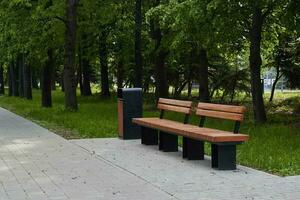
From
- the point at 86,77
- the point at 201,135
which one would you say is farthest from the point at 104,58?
the point at 201,135

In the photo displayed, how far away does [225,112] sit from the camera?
9953 mm

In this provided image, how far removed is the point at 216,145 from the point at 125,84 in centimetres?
3087

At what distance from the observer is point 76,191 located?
25.5ft

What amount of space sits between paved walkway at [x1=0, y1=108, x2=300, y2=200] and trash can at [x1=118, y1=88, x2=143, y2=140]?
1.14m

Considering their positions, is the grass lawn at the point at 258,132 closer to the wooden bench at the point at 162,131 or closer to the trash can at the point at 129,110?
the trash can at the point at 129,110

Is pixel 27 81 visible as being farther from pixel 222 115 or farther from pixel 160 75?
pixel 222 115

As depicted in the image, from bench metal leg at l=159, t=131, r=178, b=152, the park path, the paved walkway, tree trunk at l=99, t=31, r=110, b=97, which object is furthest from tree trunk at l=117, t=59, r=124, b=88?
bench metal leg at l=159, t=131, r=178, b=152

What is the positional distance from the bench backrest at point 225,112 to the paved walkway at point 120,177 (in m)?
0.80

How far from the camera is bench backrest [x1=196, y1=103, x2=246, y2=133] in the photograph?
31.0 feet

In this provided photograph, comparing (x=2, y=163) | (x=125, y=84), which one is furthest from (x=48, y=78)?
(x=2, y=163)

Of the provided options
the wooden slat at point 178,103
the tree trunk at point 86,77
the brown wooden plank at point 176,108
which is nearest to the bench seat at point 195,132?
the brown wooden plank at point 176,108

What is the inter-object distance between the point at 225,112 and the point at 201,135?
716mm

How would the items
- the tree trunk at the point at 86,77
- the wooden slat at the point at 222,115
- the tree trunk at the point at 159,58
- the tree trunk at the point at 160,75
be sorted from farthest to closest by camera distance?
the tree trunk at the point at 86,77, the tree trunk at the point at 160,75, the tree trunk at the point at 159,58, the wooden slat at the point at 222,115

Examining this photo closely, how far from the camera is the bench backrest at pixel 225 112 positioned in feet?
31.0
